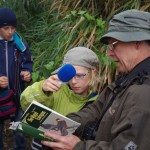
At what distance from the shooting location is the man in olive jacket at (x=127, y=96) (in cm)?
155


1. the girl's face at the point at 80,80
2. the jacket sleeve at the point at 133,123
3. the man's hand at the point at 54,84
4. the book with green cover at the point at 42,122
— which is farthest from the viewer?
the girl's face at the point at 80,80

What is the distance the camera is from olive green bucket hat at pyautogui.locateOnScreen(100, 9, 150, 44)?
1714mm

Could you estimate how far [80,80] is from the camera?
261cm

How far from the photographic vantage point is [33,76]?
423 centimetres

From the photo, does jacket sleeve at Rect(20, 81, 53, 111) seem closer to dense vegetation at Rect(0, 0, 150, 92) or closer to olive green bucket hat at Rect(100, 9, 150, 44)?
olive green bucket hat at Rect(100, 9, 150, 44)

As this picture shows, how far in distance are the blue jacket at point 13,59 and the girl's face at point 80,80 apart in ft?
4.75

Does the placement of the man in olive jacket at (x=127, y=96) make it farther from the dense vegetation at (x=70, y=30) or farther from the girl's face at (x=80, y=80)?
the dense vegetation at (x=70, y=30)

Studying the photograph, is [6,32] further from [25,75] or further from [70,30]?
[70,30]

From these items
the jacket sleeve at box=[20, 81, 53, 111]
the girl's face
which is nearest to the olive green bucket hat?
the jacket sleeve at box=[20, 81, 53, 111]

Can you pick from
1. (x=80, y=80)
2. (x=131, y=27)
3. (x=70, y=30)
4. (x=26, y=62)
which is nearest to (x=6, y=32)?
(x=26, y=62)

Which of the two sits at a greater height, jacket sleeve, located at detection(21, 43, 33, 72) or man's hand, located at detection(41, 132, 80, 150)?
man's hand, located at detection(41, 132, 80, 150)

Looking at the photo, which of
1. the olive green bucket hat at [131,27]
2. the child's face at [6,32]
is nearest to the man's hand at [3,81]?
the child's face at [6,32]

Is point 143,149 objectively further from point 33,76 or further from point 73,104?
point 33,76

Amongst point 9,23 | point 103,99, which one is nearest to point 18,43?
point 9,23
